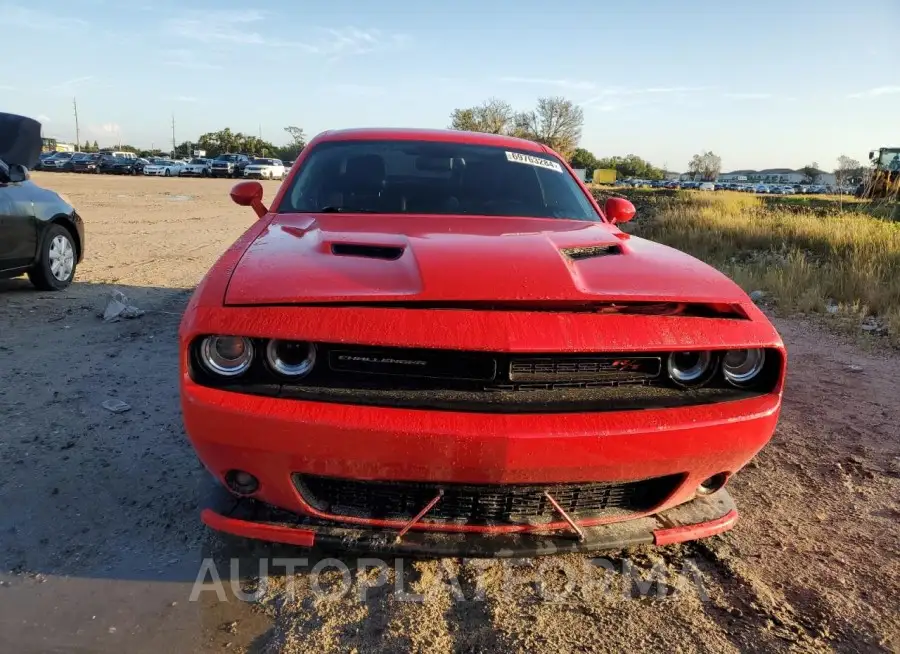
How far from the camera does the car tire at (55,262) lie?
20.2 ft

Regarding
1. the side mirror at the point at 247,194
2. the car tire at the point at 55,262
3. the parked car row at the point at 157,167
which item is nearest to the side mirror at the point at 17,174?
Result: the car tire at the point at 55,262

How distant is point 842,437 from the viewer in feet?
11.3

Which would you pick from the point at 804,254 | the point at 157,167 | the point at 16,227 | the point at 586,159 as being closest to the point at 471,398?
the point at 16,227

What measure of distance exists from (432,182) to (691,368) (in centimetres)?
171

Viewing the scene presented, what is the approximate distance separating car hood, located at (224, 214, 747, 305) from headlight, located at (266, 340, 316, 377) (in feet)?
0.45

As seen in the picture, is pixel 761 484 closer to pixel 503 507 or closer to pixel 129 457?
pixel 503 507

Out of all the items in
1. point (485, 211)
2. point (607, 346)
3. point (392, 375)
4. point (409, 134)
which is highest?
point (409, 134)

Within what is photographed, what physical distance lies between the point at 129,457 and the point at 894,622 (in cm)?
299

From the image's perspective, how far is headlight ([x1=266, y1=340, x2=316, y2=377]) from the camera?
186 centimetres

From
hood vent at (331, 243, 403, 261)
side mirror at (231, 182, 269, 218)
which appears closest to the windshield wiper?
side mirror at (231, 182, 269, 218)

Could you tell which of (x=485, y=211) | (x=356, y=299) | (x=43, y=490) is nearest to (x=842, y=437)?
(x=485, y=211)

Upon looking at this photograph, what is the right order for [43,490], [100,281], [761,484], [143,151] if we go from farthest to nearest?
[143,151] < [100,281] < [761,484] < [43,490]

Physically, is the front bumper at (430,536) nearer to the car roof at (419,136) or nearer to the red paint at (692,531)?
the red paint at (692,531)

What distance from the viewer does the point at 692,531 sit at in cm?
203
